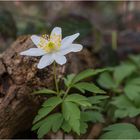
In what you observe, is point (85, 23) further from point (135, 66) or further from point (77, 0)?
point (77, 0)

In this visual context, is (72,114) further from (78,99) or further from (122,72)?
(122,72)

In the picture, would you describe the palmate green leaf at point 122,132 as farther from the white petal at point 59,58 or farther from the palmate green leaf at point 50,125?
the white petal at point 59,58

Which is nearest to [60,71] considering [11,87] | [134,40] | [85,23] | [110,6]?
[11,87]

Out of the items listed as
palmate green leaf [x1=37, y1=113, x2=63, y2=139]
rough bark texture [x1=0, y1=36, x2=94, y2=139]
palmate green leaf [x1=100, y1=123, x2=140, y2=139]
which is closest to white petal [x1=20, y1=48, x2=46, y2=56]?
rough bark texture [x1=0, y1=36, x2=94, y2=139]

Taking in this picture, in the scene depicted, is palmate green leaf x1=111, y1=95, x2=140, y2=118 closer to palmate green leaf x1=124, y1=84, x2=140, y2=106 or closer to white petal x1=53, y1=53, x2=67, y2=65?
palmate green leaf x1=124, y1=84, x2=140, y2=106

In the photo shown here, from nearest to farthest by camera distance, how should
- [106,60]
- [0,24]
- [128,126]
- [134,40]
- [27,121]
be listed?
1. [128,126]
2. [27,121]
3. [0,24]
4. [106,60]
5. [134,40]
